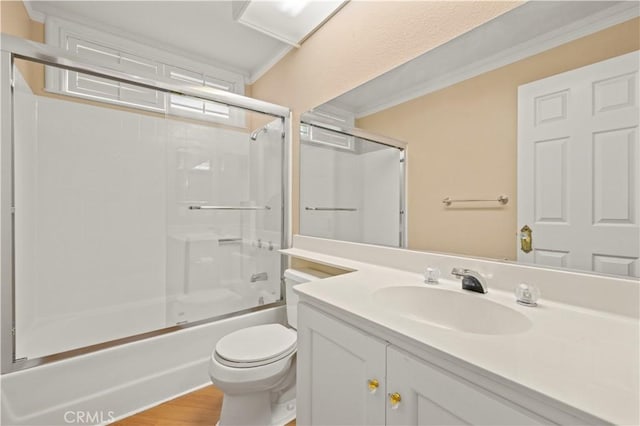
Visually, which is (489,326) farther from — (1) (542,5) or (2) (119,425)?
(2) (119,425)

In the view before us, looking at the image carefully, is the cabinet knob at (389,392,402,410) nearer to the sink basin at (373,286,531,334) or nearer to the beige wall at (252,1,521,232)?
the sink basin at (373,286,531,334)

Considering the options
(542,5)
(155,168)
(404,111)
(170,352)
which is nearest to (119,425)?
(170,352)

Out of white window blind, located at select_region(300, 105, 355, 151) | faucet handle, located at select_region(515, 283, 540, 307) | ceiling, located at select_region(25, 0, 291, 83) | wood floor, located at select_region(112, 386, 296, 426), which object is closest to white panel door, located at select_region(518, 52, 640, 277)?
faucet handle, located at select_region(515, 283, 540, 307)

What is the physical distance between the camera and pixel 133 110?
220 centimetres

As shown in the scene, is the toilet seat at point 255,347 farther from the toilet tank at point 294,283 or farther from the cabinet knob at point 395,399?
the cabinet knob at point 395,399

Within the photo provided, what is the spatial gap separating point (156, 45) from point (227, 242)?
1692mm

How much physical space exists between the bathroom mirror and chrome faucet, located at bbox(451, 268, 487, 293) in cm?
12

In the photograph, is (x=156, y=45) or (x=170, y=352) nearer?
(x=170, y=352)

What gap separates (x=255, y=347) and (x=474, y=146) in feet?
4.17

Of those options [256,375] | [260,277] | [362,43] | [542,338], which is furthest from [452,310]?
[260,277]

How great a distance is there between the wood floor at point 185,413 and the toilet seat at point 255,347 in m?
0.40

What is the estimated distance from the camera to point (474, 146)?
3.41ft

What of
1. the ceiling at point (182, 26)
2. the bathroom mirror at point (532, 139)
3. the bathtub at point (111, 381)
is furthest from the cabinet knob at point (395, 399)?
the ceiling at point (182, 26)

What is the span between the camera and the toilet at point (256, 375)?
1.21 metres
